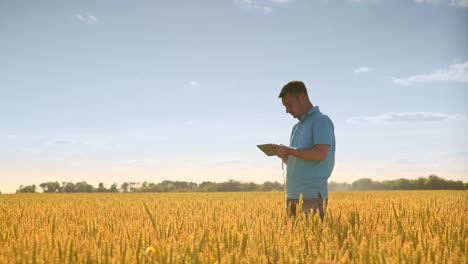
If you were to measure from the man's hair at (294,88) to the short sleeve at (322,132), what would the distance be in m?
0.43

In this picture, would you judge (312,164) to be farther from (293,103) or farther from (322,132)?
(293,103)

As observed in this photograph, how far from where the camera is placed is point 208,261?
2.12 metres

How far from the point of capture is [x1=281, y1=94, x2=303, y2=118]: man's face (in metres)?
4.14

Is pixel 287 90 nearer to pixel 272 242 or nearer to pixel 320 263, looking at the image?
pixel 272 242

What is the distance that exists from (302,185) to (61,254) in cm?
277

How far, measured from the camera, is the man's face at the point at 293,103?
4141mm

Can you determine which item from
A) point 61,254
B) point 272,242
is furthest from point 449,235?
point 61,254

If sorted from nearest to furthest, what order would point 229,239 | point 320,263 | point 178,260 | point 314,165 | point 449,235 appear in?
point 320,263 < point 178,260 < point 229,239 < point 449,235 < point 314,165

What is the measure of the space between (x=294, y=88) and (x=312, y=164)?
3.15ft

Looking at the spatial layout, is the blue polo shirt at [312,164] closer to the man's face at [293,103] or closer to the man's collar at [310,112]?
the man's collar at [310,112]

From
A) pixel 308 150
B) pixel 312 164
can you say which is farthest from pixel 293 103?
pixel 312 164

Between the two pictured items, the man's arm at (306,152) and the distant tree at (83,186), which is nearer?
the man's arm at (306,152)

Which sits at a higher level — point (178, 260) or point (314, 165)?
point (314, 165)

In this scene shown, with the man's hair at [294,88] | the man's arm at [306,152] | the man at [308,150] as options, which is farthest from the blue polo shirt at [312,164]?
the man's hair at [294,88]
